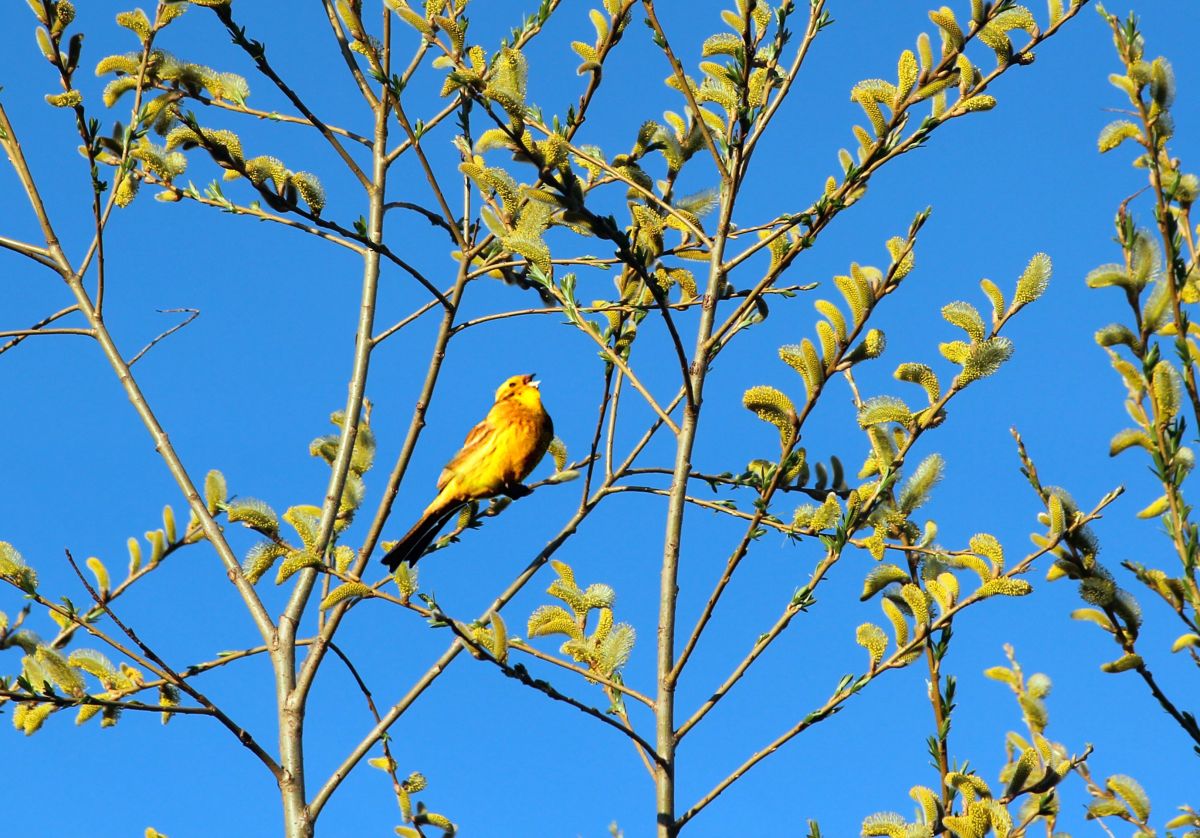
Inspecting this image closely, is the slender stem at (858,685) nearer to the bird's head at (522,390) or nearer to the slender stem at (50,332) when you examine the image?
the slender stem at (50,332)

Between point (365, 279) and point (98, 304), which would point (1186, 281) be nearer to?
point (365, 279)

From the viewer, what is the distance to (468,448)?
25.0ft

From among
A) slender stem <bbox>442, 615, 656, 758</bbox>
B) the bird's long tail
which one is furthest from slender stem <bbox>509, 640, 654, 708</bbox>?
the bird's long tail

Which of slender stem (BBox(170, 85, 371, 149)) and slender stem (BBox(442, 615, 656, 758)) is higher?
slender stem (BBox(170, 85, 371, 149))

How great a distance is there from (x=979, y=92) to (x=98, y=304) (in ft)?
10.3

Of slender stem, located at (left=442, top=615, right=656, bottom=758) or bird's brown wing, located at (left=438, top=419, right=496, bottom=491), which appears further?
bird's brown wing, located at (left=438, top=419, right=496, bottom=491)

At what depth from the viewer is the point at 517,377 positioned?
28.0 ft

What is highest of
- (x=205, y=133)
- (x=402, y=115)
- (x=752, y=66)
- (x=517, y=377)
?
(x=517, y=377)

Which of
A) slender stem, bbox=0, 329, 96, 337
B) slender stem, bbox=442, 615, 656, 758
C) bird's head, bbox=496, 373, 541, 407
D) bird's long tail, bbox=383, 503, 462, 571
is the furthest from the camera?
bird's head, bbox=496, 373, 541, 407

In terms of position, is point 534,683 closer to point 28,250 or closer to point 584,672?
point 584,672

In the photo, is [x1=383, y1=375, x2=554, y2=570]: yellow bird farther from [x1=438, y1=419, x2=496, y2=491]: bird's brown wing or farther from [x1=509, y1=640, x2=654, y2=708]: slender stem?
[x1=509, y1=640, x2=654, y2=708]: slender stem

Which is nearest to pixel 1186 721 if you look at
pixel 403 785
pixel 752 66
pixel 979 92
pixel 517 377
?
pixel 979 92

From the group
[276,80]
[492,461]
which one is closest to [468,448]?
[492,461]

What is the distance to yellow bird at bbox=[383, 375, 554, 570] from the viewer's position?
7.36 metres
